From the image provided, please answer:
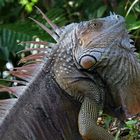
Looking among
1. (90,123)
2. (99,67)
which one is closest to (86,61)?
(99,67)

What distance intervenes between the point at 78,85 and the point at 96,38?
282 mm

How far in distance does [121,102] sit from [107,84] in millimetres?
130

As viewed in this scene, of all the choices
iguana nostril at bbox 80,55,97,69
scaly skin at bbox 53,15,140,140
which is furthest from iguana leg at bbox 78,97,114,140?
iguana nostril at bbox 80,55,97,69

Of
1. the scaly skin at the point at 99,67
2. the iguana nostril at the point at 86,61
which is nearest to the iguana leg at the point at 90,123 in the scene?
the scaly skin at the point at 99,67

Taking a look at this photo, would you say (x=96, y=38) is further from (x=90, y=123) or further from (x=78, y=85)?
(x=90, y=123)

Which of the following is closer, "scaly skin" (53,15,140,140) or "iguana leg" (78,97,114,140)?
"iguana leg" (78,97,114,140)

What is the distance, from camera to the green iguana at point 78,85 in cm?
323

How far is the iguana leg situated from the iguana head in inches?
8.3

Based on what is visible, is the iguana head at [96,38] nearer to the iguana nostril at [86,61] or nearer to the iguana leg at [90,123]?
the iguana nostril at [86,61]

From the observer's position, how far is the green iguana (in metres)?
3.23

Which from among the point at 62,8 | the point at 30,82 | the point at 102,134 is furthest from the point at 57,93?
the point at 62,8

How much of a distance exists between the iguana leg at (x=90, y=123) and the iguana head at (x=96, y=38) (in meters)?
0.21

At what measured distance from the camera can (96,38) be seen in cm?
331

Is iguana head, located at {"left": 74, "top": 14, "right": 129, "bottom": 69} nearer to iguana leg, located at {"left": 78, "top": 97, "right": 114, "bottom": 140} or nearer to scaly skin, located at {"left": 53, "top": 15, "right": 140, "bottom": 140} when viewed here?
scaly skin, located at {"left": 53, "top": 15, "right": 140, "bottom": 140}
